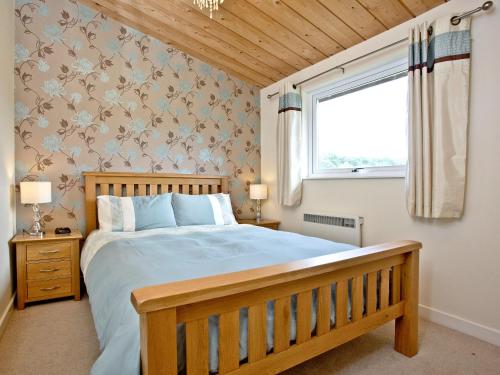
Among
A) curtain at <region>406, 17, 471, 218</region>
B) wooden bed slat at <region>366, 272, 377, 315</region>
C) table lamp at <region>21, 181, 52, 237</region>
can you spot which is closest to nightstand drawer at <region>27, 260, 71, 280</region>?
table lamp at <region>21, 181, 52, 237</region>

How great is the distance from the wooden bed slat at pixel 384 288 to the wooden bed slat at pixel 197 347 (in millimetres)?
1037

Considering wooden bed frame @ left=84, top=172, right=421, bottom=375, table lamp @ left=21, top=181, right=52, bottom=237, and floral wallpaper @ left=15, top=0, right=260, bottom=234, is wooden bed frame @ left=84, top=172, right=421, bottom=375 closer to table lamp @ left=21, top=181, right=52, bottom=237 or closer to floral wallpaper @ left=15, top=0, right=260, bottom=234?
table lamp @ left=21, top=181, right=52, bottom=237

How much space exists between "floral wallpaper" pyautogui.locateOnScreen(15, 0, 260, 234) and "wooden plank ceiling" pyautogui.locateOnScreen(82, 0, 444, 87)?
0.24 meters

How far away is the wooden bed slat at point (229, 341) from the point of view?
1.06m

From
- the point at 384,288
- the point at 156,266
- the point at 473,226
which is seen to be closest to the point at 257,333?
the point at 156,266

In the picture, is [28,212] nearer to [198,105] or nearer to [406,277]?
[198,105]

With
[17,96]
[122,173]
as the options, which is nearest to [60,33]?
[17,96]

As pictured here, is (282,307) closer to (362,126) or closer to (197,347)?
(197,347)

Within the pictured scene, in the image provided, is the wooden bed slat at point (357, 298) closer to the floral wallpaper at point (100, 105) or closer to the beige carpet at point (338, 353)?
the beige carpet at point (338, 353)

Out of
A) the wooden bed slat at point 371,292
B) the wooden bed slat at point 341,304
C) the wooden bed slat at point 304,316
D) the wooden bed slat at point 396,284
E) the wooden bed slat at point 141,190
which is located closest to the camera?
the wooden bed slat at point 304,316

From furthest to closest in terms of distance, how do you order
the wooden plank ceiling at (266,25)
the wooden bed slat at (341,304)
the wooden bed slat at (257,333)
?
the wooden plank ceiling at (266,25) → the wooden bed slat at (341,304) → the wooden bed slat at (257,333)

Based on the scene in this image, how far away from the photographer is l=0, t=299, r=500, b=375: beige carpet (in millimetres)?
1568

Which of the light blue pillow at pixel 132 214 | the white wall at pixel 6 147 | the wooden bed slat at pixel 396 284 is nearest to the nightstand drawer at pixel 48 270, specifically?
the white wall at pixel 6 147

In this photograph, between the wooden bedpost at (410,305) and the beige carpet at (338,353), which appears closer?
the beige carpet at (338,353)
